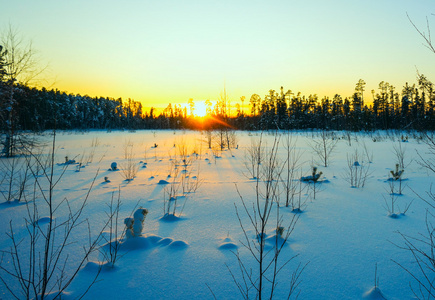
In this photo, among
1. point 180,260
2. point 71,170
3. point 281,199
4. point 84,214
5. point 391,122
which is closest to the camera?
point 180,260

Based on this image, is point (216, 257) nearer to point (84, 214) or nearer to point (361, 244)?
point (361, 244)

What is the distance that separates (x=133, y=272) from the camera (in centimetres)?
195

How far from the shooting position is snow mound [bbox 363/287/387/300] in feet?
5.36

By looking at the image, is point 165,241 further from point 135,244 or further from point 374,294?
point 374,294

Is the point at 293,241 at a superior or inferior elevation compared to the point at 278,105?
inferior

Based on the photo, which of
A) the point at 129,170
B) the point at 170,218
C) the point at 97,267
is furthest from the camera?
the point at 129,170

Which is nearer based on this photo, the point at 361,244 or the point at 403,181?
the point at 361,244

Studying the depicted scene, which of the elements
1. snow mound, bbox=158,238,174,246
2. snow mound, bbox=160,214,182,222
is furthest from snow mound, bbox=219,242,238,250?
snow mound, bbox=160,214,182,222

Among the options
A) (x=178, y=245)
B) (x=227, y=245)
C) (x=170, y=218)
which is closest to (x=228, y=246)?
(x=227, y=245)

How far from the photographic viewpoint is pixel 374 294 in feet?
5.41

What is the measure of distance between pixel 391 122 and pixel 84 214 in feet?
169

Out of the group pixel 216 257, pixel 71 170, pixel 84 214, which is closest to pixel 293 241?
pixel 216 257

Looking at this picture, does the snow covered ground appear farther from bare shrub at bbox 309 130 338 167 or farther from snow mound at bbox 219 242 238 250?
bare shrub at bbox 309 130 338 167

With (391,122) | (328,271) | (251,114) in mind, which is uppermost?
(251,114)
